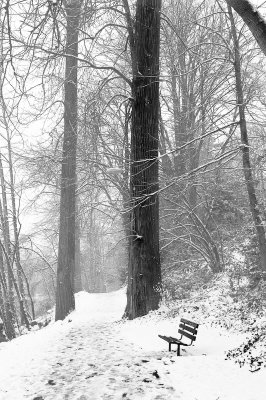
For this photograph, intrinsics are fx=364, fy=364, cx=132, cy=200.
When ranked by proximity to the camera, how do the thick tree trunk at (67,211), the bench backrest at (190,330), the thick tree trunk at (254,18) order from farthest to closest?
the thick tree trunk at (67,211)
the bench backrest at (190,330)
the thick tree trunk at (254,18)

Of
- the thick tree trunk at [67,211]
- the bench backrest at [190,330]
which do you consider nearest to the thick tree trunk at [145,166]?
the bench backrest at [190,330]

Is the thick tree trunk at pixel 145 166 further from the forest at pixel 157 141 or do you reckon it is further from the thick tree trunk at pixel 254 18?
the thick tree trunk at pixel 254 18

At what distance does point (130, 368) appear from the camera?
5727 millimetres

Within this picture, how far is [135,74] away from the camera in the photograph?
31.8 ft

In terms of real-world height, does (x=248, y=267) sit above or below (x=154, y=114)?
below

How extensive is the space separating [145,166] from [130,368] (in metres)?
5.26

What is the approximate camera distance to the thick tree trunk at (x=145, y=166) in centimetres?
955

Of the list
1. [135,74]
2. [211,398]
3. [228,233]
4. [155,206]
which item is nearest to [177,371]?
[211,398]

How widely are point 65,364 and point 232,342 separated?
9.49ft

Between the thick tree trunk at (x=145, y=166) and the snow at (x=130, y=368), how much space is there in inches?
41.5

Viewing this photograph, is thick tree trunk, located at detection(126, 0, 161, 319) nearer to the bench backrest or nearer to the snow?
the snow

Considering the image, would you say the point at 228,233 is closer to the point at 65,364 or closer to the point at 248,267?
the point at 248,267

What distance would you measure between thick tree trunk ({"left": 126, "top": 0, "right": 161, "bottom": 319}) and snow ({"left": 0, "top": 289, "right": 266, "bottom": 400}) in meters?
1.05

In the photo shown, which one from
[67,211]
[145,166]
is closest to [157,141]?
[145,166]
